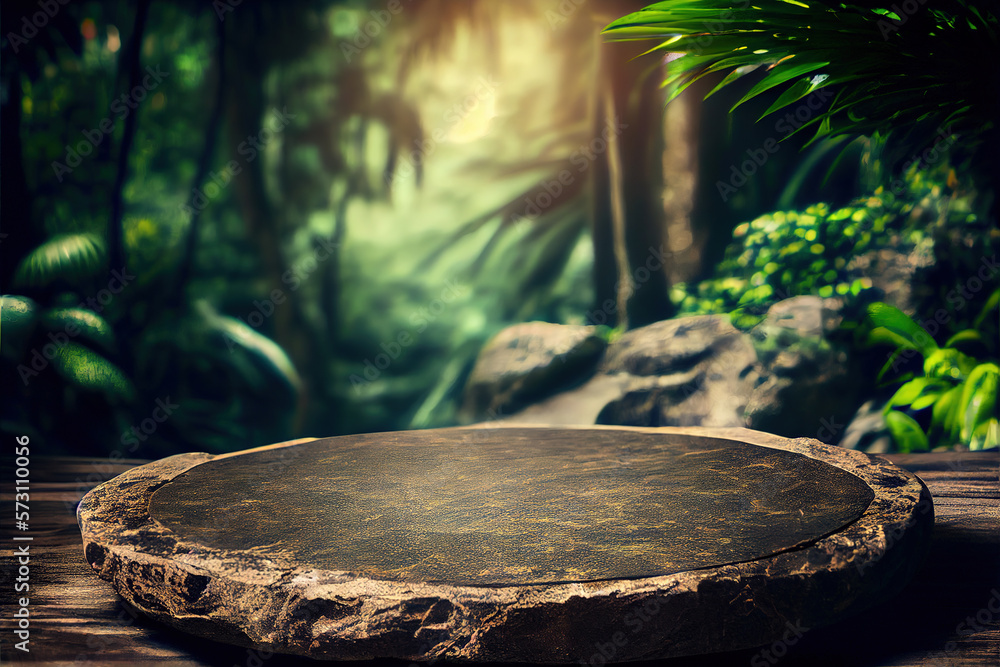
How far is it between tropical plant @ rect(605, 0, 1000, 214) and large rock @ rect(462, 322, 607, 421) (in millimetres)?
2445

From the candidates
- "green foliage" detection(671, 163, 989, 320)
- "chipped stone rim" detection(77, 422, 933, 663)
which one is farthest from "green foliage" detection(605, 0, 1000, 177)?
"green foliage" detection(671, 163, 989, 320)

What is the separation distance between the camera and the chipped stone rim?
3.91 feet

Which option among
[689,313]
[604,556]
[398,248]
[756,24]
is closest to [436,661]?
[604,556]

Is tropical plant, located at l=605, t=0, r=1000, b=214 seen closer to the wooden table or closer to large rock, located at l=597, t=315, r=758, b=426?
the wooden table

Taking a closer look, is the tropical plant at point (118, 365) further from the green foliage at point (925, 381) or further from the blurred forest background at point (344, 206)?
the green foliage at point (925, 381)

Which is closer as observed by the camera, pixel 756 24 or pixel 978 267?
pixel 756 24

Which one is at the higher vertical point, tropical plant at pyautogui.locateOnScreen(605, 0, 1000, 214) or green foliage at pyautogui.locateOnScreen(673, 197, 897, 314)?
tropical plant at pyautogui.locateOnScreen(605, 0, 1000, 214)

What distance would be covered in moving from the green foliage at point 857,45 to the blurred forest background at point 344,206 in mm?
2264

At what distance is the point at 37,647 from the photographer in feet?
4.80

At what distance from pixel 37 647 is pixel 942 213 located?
→ 14.9 ft

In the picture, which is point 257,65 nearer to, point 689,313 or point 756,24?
point 689,313

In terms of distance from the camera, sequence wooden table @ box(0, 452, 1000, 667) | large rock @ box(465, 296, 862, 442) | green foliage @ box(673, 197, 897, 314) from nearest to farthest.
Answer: wooden table @ box(0, 452, 1000, 667)
large rock @ box(465, 296, 862, 442)
green foliage @ box(673, 197, 897, 314)

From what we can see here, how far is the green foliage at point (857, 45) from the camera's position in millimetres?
1863

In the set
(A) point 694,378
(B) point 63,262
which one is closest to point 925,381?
(A) point 694,378
